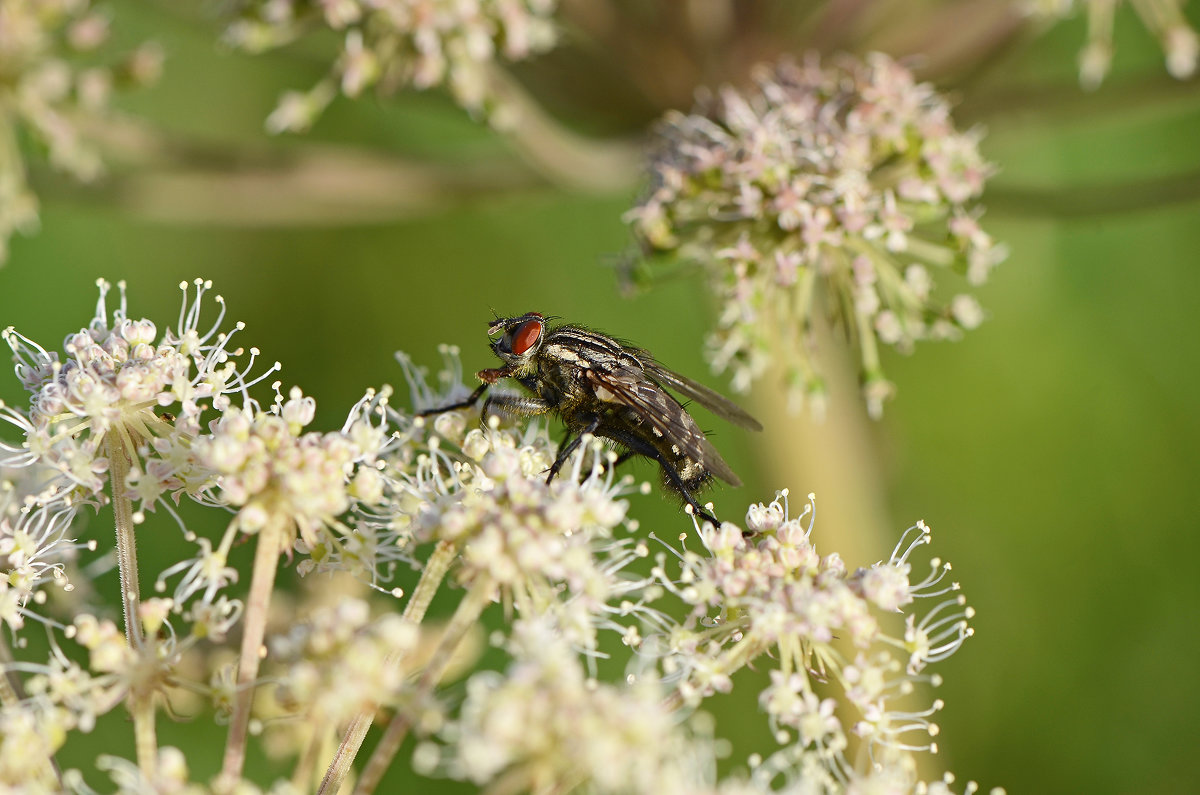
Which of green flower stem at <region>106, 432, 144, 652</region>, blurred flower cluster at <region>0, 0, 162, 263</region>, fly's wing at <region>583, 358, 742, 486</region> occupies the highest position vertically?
blurred flower cluster at <region>0, 0, 162, 263</region>

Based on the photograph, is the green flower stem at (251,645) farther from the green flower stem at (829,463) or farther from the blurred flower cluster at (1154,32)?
the blurred flower cluster at (1154,32)

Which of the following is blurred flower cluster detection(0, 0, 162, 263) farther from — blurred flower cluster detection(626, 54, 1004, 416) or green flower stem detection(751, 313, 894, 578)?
green flower stem detection(751, 313, 894, 578)

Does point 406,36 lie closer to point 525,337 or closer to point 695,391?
point 525,337

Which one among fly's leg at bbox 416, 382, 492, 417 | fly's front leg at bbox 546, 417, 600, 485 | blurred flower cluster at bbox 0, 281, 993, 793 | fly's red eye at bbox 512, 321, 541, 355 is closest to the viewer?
blurred flower cluster at bbox 0, 281, 993, 793

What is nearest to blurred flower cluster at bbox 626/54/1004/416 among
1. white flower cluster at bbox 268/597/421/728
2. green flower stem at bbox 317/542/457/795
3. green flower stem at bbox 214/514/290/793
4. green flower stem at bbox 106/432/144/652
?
green flower stem at bbox 317/542/457/795

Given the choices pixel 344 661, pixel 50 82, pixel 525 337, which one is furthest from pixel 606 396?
pixel 50 82

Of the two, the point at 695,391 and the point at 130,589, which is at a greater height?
the point at 695,391
